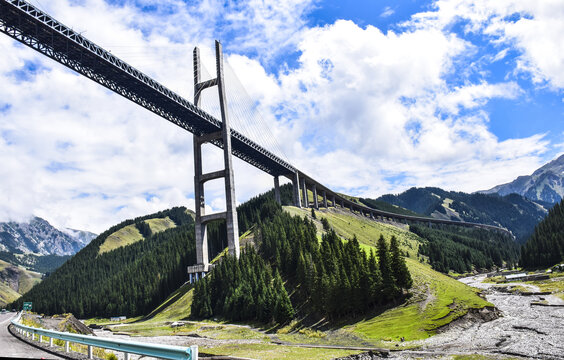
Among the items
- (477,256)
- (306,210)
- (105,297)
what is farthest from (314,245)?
(477,256)

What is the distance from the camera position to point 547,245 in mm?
130375

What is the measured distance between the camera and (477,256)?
188750 millimetres

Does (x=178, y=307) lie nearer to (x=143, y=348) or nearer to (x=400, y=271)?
(x=400, y=271)

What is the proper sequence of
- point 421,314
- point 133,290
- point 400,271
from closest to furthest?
point 421,314
point 400,271
point 133,290

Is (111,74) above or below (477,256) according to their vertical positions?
above

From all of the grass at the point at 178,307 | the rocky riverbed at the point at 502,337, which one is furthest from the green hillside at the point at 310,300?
the rocky riverbed at the point at 502,337

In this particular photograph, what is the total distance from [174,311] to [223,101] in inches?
2218

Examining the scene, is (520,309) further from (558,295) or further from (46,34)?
(46,34)

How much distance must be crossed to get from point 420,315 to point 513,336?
40.2 ft

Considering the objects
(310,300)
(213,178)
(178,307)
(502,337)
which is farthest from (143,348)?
(178,307)

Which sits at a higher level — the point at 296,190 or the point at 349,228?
the point at 296,190

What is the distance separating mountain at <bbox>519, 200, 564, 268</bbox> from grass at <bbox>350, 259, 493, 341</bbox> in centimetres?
8696

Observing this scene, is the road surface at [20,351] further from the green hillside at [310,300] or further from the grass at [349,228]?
the grass at [349,228]

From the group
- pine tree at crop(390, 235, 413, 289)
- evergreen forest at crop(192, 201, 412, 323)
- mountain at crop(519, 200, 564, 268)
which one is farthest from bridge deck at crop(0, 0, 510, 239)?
mountain at crop(519, 200, 564, 268)
